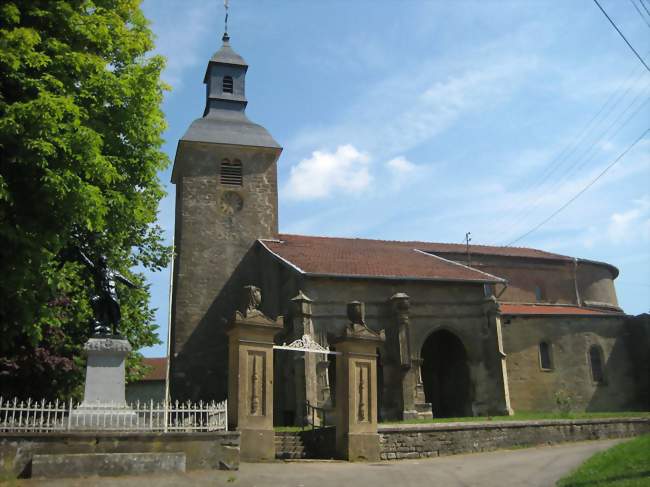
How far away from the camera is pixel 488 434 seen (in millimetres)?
17609

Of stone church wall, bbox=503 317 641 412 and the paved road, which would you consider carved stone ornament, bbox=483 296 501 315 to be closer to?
stone church wall, bbox=503 317 641 412

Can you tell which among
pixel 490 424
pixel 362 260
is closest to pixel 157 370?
pixel 362 260

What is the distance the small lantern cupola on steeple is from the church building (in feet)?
0.22

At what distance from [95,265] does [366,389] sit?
6500 mm

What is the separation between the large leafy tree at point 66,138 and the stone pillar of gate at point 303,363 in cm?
905

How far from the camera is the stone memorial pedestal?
11.1m

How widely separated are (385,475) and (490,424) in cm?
686

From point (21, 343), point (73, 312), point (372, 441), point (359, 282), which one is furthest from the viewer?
point (359, 282)

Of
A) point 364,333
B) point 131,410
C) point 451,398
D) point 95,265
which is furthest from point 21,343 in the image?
point 451,398

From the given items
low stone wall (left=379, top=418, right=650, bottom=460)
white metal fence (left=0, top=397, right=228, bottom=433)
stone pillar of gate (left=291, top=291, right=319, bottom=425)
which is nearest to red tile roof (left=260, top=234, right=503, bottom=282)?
stone pillar of gate (left=291, top=291, right=319, bottom=425)

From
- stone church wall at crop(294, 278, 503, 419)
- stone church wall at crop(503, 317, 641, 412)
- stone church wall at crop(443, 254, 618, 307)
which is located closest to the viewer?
stone church wall at crop(294, 278, 503, 419)

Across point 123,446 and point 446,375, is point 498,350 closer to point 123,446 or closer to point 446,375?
point 446,375

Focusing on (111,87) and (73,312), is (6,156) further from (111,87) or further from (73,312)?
(73,312)

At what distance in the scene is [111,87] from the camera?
40.7ft
